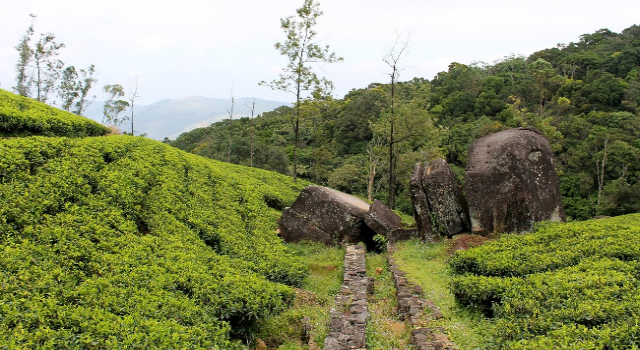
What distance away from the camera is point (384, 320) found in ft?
30.8

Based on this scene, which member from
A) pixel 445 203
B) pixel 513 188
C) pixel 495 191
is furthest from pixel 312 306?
pixel 513 188

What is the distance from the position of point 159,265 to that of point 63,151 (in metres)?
5.14

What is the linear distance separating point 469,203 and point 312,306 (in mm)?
7633

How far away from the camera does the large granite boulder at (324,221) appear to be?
56.0ft

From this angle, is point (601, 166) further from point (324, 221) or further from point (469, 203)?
point (324, 221)

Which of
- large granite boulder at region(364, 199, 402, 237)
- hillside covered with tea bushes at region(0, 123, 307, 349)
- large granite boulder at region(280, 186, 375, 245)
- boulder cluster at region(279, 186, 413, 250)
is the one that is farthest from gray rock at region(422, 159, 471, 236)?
hillside covered with tea bushes at region(0, 123, 307, 349)

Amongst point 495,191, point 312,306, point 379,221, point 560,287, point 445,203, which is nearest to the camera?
point 560,287

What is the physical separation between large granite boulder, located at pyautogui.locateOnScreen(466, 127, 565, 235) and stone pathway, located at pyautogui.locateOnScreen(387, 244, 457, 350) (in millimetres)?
4521

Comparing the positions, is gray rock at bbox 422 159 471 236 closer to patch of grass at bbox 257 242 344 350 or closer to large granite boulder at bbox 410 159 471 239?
large granite boulder at bbox 410 159 471 239

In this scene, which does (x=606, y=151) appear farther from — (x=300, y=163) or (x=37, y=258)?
(x=37, y=258)

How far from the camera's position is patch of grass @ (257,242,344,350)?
8516 millimetres

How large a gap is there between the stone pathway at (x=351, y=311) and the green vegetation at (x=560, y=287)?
7.35 feet

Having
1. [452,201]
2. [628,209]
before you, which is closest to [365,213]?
[452,201]

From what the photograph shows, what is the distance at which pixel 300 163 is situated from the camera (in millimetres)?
48969
